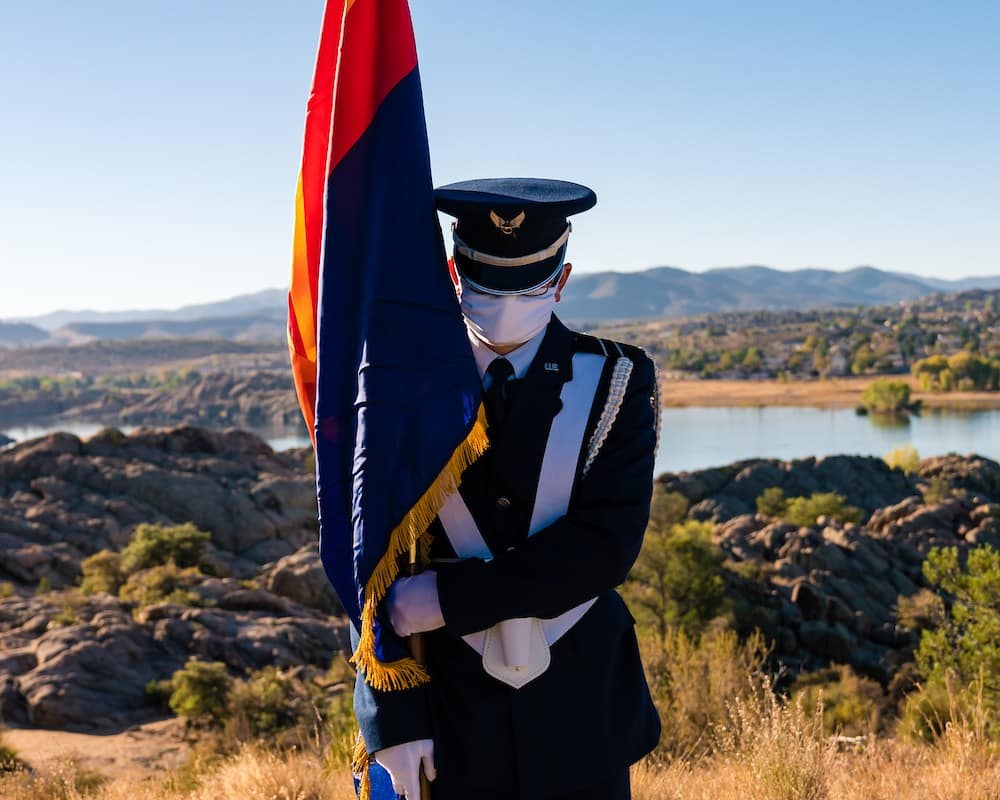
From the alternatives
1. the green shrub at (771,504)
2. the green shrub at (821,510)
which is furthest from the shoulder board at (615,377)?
the green shrub at (771,504)

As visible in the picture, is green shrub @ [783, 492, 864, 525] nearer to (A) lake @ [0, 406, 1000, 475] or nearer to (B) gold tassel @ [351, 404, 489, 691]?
(A) lake @ [0, 406, 1000, 475]

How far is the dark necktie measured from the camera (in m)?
1.81

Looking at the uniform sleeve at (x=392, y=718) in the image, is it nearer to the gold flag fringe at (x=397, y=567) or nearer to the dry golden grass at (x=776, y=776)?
the gold flag fringe at (x=397, y=567)

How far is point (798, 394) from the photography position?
288 ft

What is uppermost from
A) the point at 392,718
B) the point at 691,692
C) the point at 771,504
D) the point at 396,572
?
the point at 396,572

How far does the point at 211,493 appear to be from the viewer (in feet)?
89.1

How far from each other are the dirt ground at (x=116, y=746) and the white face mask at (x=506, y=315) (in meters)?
9.04

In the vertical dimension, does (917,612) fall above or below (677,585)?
below

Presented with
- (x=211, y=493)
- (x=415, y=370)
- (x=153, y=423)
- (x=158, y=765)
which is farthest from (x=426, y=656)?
(x=153, y=423)

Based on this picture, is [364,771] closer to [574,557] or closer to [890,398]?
[574,557]

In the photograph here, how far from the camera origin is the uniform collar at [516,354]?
1.83 metres

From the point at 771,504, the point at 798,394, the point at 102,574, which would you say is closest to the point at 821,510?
the point at 771,504

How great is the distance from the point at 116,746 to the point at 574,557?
36.0 ft

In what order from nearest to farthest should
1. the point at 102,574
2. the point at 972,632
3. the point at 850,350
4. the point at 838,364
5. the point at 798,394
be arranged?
the point at 972,632, the point at 102,574, the point at 798,394, the point at 838,364, the point at 850,350
